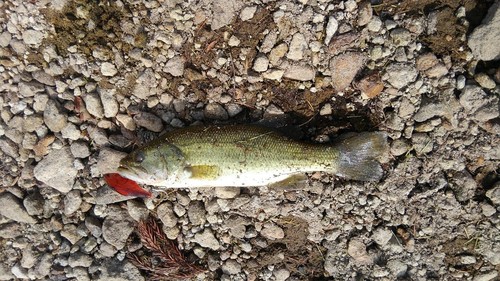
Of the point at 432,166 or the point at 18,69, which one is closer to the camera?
the point at 432,166

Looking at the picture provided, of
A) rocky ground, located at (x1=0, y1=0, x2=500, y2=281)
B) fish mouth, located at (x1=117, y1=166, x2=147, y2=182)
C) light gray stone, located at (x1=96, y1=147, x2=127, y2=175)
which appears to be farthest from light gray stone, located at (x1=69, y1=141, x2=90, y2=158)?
fish mouth, located at (x1=117, y1=166, x2=147, y2=182)

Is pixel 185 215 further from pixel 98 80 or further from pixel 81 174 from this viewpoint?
pixel 98 80

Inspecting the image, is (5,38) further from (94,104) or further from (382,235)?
(382,235)

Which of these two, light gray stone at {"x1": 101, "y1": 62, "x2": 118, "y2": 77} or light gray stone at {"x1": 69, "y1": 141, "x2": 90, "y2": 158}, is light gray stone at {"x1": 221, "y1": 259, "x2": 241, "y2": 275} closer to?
light gray stone at {"x1": 69, "y1": 141, "x2": 90, "y2": 158}

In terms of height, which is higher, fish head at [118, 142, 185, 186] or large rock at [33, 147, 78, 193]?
fish head at [118, 142, 185, 186]

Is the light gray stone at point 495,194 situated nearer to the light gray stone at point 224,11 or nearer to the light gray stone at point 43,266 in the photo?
the light gray stone at point 224,11

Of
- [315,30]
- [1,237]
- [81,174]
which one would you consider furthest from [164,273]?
[315,30]

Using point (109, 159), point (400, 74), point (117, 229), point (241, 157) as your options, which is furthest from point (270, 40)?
point (117, 229)
